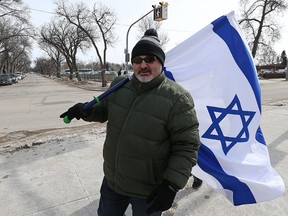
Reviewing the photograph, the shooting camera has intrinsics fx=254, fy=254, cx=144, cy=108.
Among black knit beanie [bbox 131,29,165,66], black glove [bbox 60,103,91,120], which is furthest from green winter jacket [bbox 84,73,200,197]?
black glove [bbox 60,103,91,120]

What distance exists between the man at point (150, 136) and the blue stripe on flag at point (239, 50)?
1.09 m

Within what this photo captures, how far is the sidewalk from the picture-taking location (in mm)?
2645

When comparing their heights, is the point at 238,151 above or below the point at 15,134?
above

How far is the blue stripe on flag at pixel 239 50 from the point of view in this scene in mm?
2457

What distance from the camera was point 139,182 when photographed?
5.46 ft

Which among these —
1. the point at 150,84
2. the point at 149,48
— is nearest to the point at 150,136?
the point at 150,84

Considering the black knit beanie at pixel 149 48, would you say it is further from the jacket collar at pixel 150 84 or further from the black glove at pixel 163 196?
the black glove at pixel 163 196

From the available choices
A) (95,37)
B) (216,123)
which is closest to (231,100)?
(216,123)

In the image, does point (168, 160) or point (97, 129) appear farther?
point (97, 129)

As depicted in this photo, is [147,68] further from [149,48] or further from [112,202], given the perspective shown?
[112,202]

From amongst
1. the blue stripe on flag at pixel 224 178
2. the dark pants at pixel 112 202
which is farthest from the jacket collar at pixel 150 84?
the blue stripe on flag at pixel 224 178

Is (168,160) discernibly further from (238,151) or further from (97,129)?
(97,129)

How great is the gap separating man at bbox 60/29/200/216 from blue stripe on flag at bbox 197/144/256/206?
0.91 meters

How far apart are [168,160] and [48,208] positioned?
170cm
